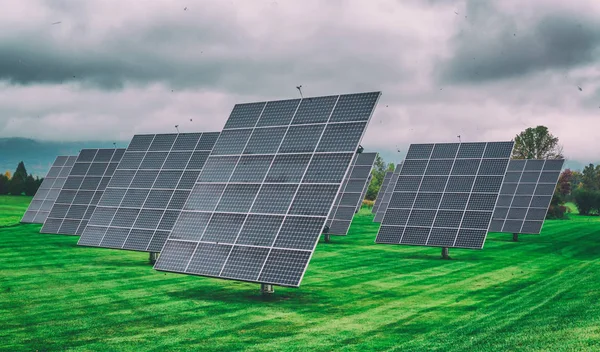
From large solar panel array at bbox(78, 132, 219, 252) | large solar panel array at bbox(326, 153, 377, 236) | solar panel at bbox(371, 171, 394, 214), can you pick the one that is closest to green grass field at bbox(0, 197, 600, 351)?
large solar panel array at bbox(78, 132, 219, 252)

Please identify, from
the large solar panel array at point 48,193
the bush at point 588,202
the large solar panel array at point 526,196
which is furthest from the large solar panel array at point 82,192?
the bush at point 588,202

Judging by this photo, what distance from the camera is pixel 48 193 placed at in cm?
5500

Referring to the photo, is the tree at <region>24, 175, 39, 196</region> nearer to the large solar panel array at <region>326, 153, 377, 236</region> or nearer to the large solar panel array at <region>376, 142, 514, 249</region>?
the large solar panel array at <region>326, 153, 377, 236</region>

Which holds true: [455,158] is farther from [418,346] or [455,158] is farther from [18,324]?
[18,324]

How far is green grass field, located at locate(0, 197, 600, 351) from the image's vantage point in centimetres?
1440

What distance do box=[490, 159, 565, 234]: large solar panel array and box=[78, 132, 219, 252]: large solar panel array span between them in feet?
85.2

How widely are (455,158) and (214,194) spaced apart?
18.4 m

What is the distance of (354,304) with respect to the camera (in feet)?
63.8

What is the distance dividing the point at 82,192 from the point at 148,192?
14397mm

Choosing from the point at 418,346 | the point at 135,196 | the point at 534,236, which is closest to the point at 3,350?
the point at 418,346

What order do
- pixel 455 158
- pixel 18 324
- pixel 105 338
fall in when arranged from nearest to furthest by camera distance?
pixel 105 338 → pixel 18 324 → pixel 455 158

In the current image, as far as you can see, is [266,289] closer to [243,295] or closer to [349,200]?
[243,295]

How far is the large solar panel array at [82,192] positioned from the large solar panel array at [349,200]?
16.3 meters

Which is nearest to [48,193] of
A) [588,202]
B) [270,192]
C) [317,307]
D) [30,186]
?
[270,192]
